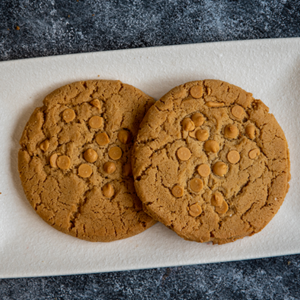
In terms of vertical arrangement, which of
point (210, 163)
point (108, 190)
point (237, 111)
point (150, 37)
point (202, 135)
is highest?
point (150, 37)

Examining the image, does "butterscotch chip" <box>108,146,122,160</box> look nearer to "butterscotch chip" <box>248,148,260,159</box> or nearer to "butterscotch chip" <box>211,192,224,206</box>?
"butterscotch chip" <box>211,192,224,206</box>

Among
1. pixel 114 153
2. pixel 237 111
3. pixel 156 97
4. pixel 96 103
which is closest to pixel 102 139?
pixel 114 153

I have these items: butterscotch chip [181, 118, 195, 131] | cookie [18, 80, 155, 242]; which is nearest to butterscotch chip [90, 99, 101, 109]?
cookie [18, 80, 155, 242]

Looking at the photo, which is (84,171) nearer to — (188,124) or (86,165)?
(86,165)

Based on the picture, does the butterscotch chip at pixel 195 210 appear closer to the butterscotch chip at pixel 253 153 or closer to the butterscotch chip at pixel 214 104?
the butterscotch chip at pixel 253 153

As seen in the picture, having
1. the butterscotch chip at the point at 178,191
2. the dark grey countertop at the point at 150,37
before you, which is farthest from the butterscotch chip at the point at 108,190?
the dark grey countertop at the point at 150,37

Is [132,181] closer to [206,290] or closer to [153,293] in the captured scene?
[153,293]

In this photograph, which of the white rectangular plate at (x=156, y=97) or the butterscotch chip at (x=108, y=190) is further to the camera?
the white rectangular plate at (x=156, y=97)
